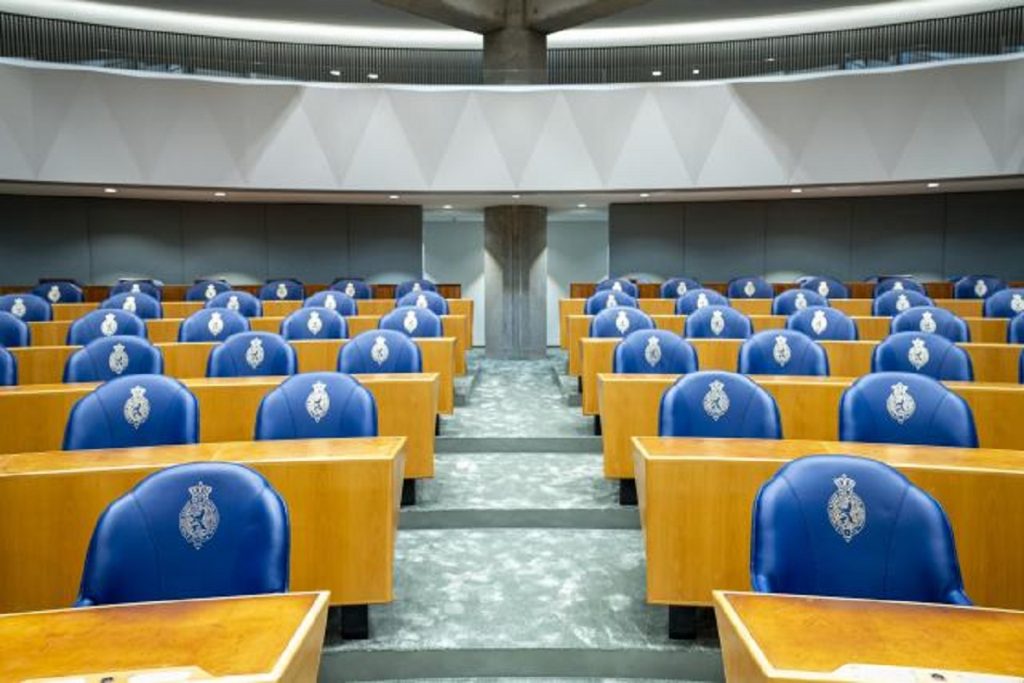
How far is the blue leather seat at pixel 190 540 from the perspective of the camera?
2.29 metres

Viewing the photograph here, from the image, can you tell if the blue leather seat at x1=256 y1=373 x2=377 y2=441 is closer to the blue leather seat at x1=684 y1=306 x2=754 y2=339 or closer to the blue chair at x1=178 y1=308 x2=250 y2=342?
the blue chair at x1=178 y1=308 x2=250 y2=342

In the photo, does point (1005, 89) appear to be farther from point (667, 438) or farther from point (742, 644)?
point (742, 644)

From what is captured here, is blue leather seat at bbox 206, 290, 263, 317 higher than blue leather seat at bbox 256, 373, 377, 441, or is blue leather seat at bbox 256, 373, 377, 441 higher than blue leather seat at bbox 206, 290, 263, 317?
blue leather seat at bbox 206, 290, 263, 317

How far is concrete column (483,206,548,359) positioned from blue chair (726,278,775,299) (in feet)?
10.1

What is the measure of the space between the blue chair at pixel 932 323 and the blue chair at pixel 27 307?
876cm

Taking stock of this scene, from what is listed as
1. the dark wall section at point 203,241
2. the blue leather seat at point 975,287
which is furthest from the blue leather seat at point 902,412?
the dark wall section at point 203,241

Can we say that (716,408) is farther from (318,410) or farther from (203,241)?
(203,241)

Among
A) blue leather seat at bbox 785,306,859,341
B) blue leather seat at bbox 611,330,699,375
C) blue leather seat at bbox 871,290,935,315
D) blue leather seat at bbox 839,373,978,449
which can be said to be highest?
blue leather seat at bbox 871,290,935,315

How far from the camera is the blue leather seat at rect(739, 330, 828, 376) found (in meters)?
5.37

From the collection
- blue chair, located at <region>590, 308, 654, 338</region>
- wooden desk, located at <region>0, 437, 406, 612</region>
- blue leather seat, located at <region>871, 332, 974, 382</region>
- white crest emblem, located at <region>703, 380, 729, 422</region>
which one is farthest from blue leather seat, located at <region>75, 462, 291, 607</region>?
blue chair, located at <region>590, 308, 654, 338</region>

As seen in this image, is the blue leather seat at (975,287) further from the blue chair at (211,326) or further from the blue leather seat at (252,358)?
the blue leather seat at (252,358)

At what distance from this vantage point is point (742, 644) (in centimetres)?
176

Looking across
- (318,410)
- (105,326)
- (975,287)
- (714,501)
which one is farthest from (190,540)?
(975,287)

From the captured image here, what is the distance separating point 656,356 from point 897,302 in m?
5.11
